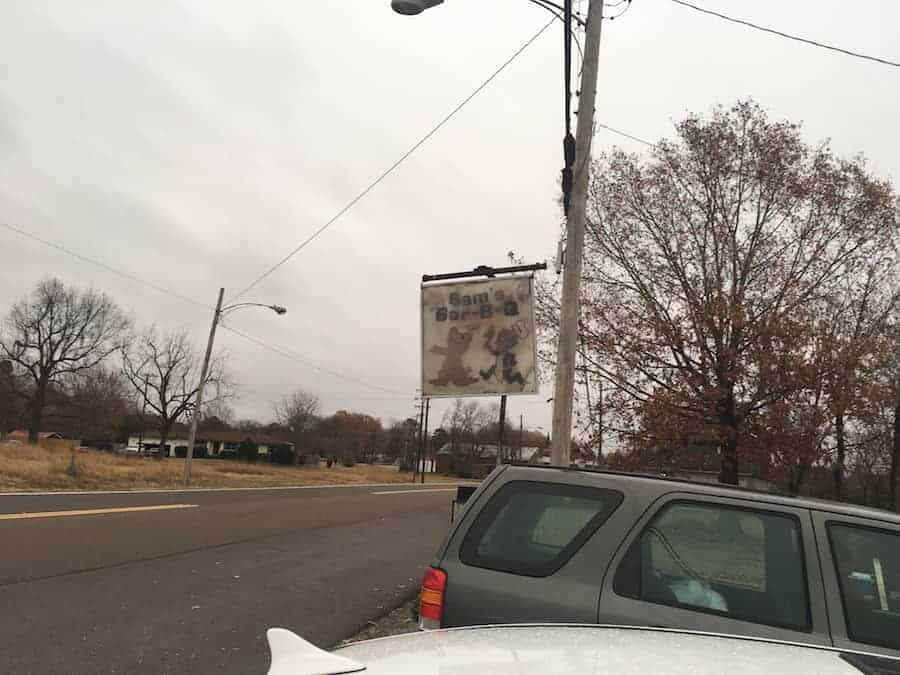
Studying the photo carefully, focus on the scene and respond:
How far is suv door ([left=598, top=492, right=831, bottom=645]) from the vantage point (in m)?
2.62

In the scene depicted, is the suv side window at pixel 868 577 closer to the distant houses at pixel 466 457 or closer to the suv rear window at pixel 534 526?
the suv rear window at pixel 534 526

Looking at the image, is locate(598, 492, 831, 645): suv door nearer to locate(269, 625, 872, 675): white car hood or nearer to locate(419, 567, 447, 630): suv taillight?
locate(269, 625, 872, 675): white car hood

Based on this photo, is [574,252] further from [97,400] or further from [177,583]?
[97,400]

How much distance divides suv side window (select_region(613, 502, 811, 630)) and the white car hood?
2.30 ft

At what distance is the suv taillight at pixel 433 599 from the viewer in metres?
3.06

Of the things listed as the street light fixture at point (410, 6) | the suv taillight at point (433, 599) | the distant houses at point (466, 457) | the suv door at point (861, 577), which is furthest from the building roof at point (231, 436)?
the suv door at point (861, 577)

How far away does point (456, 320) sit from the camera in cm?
1026

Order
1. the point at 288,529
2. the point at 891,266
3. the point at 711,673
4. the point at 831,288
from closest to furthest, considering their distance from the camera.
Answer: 1. the point at 711,673
2. the point at 288,529
3. the point at 831,288
4. the point at 891,266

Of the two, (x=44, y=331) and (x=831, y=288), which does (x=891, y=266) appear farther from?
(x=44, y=331)

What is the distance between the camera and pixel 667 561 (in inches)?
114

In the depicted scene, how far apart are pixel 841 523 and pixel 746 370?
39.5 feet

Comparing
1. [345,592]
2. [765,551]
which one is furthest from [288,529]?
[765,551]

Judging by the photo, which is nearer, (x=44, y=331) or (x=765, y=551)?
(x=765, y=551)

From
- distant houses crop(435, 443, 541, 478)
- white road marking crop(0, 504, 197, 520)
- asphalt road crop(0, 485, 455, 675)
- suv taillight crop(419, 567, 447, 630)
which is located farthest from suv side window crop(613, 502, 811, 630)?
distant houses crop(435, 443, 541, 478)
